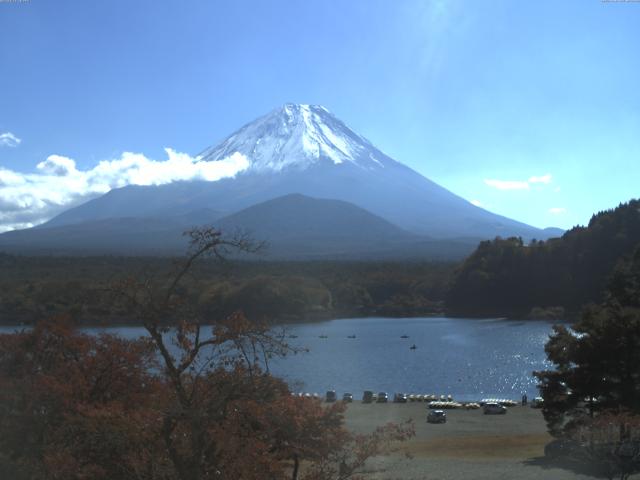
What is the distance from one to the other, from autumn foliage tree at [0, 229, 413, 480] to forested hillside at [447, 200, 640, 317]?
1493 inches

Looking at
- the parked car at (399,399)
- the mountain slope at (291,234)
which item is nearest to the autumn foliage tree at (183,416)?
the parked car at (399,399)

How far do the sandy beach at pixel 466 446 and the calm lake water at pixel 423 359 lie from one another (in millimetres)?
2536

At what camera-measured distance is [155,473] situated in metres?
4.09

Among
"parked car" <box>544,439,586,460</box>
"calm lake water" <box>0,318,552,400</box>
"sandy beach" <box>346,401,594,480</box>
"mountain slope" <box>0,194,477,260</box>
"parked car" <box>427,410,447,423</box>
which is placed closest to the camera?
"parked car" <box>544,439,586,460</box>

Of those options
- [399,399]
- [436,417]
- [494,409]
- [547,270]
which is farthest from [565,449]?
[547,270]

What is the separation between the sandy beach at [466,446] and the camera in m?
10.0

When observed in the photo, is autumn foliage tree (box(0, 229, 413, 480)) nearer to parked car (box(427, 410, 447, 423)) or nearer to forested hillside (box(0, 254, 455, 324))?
parked car (box(427, 410, 447, 423))

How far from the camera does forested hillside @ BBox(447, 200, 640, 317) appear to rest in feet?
145

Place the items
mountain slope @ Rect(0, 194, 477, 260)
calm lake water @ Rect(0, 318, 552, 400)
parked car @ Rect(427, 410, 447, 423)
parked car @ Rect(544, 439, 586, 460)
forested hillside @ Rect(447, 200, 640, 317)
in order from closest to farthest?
1. parked car @ Rect(544, 439, 586, 460)
2. parked car @ Rect(427, 410, 447, 423)
3. calm lake water @ Rect(0, 318, 552, 400)
4. forested hillside @ Rect(447, 200, 640, 317)
5. mountain slope @ Rect(0, 194, 477, 260)

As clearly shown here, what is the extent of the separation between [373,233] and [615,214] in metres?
64.1

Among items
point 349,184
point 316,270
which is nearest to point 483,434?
point 316,270

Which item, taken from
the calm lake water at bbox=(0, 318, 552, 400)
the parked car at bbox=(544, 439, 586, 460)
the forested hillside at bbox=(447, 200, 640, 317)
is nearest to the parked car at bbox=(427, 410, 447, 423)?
the calm lake water at bbox=(0, 318, 552, 400)

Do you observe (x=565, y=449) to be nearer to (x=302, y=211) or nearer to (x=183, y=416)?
(x=183, y=416)

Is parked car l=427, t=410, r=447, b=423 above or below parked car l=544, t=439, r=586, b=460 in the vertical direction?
below
